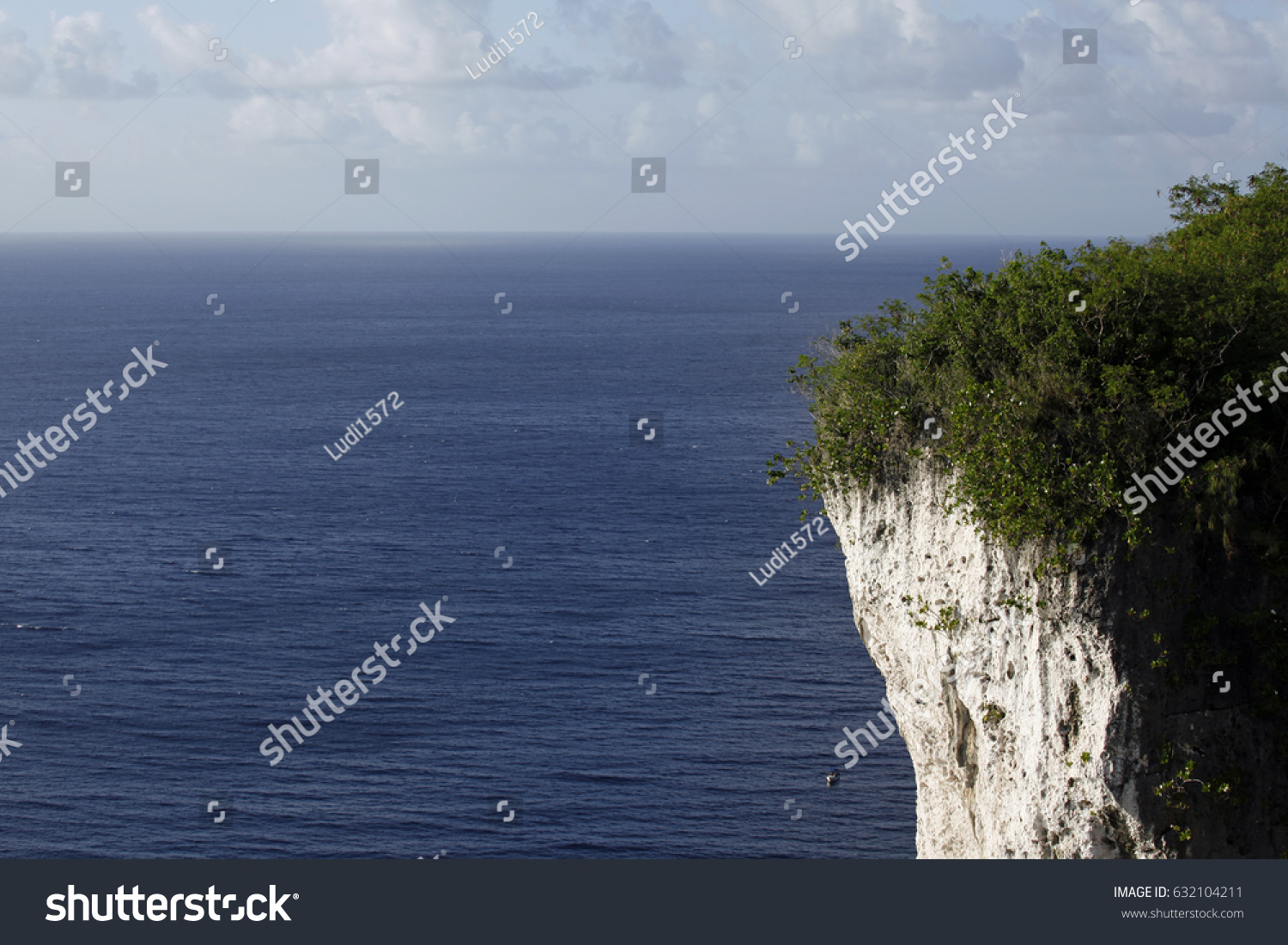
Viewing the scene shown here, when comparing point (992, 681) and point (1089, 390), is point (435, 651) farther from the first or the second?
point (1089, 390)

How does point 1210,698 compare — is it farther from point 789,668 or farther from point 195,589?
point 195,589

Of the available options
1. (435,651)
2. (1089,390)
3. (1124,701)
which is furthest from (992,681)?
(435,651)

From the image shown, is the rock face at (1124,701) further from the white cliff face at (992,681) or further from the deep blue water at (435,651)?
the deep blue water at (435,651)

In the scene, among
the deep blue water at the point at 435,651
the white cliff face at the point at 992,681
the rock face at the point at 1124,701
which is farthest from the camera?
the deep blue water at the point at 435,651

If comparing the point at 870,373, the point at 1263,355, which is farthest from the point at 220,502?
the point at 1263,355

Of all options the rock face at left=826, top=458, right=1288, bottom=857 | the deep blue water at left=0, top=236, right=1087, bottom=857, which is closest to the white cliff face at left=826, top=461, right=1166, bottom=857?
the rock face at left=826, top=458, right=1288, bottom=857

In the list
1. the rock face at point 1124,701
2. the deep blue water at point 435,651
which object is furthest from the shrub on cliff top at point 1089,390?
the deep blue water at point 435,651
